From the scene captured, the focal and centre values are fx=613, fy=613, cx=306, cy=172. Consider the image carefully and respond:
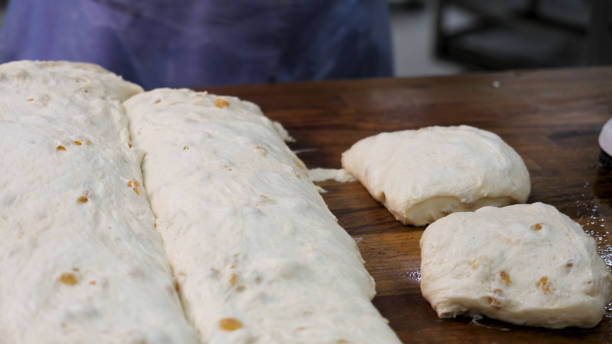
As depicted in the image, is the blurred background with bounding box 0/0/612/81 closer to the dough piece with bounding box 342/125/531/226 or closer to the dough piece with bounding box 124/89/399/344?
the dough piece with bounding box 342/125/531/226

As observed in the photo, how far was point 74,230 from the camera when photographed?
1.02 m

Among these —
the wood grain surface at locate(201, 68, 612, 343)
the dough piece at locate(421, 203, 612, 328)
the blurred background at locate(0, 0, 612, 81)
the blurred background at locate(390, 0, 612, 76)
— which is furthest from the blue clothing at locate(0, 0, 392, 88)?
the blurred background at locate(390, 0, 612, 76)

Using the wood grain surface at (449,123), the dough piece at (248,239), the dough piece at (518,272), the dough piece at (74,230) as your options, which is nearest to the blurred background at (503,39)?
the wood grain surface at (449,123)

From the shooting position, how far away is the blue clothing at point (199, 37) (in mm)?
2006

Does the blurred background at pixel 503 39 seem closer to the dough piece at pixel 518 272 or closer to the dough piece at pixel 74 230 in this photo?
the dough piece at pixel 518 272

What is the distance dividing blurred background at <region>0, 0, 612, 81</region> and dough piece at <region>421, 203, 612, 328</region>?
264cm

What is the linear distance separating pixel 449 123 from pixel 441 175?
20.1 inches

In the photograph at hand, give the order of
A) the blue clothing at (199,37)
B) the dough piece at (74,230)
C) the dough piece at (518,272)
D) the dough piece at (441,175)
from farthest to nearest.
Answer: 1. the blue clothing at (199,37)
2. the dough piece at (441,175)
3. the dough piece at (518,272)
4. the dough piece at (74,230)

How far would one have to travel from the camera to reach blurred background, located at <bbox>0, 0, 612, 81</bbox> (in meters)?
3.89

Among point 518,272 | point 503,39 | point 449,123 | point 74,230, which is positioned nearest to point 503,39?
point 503,39

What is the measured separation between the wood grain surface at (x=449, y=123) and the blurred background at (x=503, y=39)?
5.69ft

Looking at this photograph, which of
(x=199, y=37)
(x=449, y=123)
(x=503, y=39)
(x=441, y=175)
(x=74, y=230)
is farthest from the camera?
(x=503, y=39)

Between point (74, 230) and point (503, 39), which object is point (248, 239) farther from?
point (503, 39)

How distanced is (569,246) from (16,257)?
0.93 metres
